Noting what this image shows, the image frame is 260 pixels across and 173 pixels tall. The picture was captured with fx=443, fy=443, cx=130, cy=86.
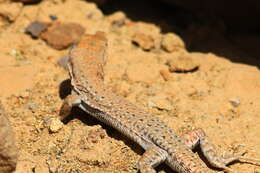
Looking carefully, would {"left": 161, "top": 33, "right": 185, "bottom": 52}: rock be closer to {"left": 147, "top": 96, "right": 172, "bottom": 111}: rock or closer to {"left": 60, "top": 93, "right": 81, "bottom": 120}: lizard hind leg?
{"left": 147, "top": 96, "right": 172, "bottom": 111}: rock

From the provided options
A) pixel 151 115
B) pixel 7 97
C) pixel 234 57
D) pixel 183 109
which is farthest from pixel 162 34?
pixel 7 97

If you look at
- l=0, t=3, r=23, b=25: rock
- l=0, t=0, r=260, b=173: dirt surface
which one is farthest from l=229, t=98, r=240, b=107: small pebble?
l=0, t=3, r=23, b=25: rock

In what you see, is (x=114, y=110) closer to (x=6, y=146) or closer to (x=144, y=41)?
(x=6, y=146)

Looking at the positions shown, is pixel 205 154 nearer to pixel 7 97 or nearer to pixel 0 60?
pixel 7 97

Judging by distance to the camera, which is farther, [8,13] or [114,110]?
[8,13]

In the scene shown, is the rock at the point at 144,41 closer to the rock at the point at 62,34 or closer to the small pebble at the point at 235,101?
the rock at the point at 62,34

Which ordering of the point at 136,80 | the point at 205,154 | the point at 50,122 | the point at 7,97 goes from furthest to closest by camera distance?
the point at 136,80, the point at 7,97, the point at 50,122, the point at 205,154

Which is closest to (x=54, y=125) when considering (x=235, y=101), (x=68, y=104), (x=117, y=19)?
(x=68, y=104)
